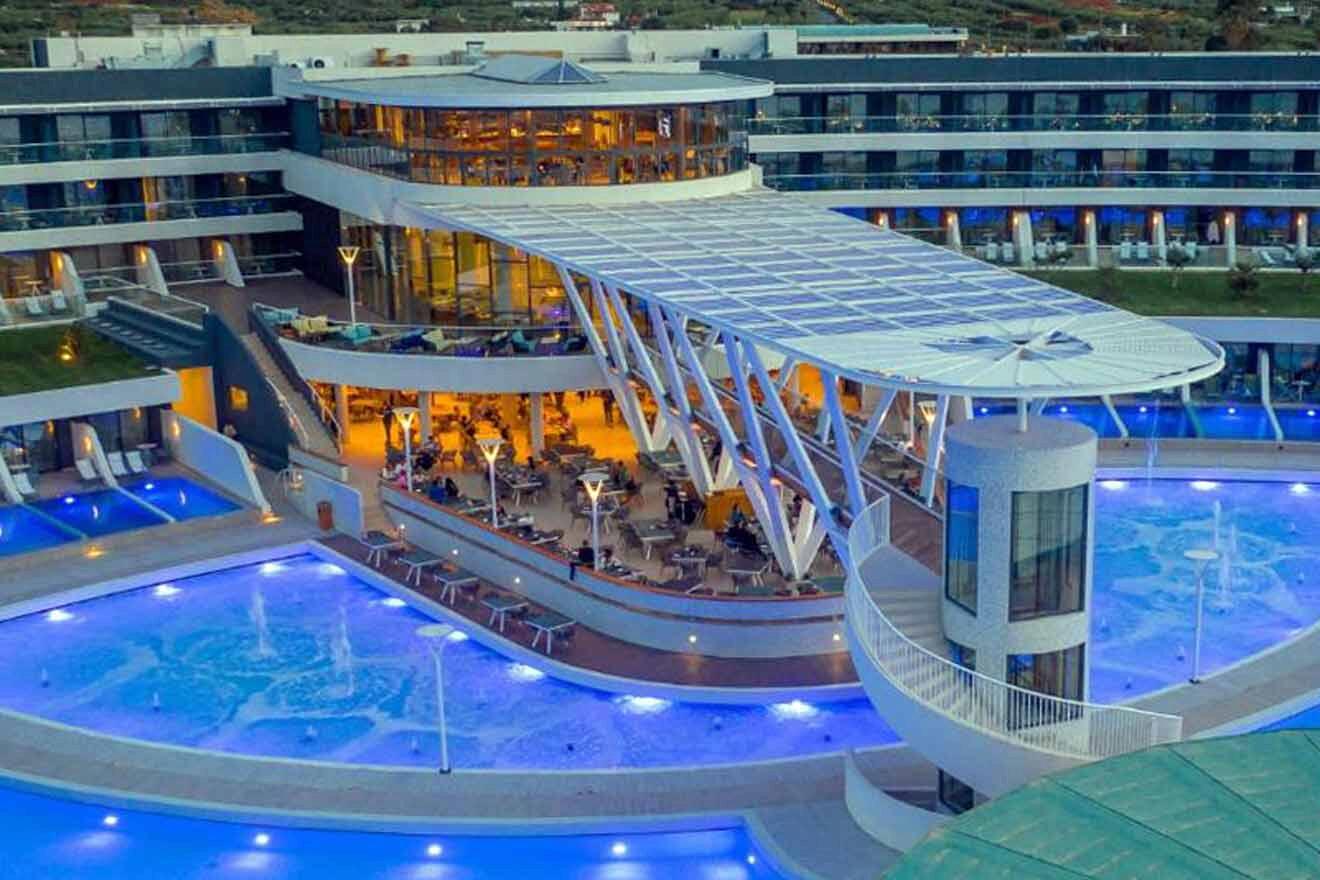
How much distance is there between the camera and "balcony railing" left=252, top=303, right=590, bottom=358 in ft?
125

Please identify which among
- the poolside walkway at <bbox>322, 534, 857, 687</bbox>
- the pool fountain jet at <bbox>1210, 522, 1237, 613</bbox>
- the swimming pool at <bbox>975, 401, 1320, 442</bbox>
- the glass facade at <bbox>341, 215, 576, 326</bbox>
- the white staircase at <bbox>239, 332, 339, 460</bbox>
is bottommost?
the pool fountain jet at <bbox>1210, 522, 1237, 613</bbox>

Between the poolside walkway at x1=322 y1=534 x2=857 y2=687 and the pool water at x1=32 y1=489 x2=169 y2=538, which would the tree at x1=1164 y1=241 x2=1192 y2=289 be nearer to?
the poolside walkway at x1=322 y1=534 x2=857 y2=687

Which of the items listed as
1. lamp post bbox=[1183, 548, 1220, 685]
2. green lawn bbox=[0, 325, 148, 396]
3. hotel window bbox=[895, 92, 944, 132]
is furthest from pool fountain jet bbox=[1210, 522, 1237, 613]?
green lawn bbox=[0, 325, 148, 396]

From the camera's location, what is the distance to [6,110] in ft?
151

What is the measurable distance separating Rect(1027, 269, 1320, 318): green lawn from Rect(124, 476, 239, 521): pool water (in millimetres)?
22308

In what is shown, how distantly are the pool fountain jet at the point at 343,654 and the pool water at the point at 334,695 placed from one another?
3 centimetres

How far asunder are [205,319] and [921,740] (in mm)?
25808

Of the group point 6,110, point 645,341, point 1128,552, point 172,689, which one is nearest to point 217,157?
A: point 6,110

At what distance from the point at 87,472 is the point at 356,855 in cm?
1900

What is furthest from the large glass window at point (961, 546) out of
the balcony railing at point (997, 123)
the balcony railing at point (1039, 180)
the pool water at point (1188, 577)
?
the balcony railing at point (997, 123)

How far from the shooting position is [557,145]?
4000 centimetres

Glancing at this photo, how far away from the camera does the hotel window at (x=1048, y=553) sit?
20.2 m

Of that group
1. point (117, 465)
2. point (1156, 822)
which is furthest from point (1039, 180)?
point (1156, 822)

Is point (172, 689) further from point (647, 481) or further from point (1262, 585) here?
point (1262, 585)
